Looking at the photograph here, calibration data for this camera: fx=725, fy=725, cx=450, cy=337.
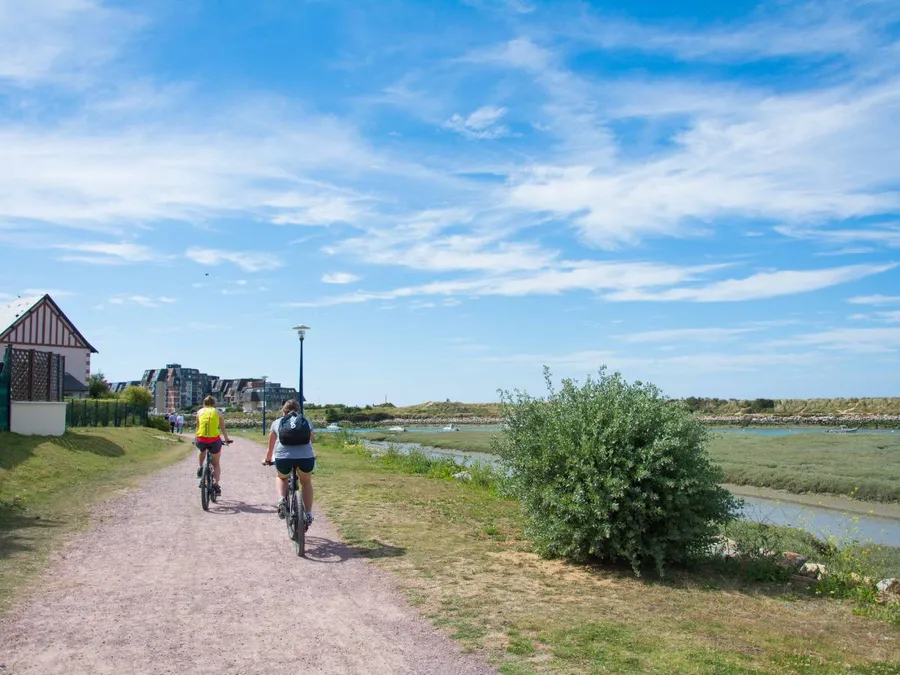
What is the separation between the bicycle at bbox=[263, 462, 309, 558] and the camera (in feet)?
28.9

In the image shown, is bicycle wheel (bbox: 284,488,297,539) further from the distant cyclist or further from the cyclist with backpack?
the distant cyclist

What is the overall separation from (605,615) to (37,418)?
66.8 ft

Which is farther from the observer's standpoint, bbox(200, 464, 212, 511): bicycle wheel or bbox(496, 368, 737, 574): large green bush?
bbox(200, 464, 212, 511): bicycle wheel

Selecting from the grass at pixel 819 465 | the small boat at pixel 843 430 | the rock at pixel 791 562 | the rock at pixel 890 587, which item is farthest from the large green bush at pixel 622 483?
the small boat at pixel 843 430

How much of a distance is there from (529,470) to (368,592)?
287 cm

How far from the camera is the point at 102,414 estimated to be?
36.4 metres

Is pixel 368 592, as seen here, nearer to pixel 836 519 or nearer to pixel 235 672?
pixel 235 672

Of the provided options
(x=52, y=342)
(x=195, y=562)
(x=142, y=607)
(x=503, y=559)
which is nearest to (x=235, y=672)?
(x=142, y=607)

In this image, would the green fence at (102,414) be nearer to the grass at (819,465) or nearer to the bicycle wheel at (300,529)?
the bicycle wheel at (300,529)

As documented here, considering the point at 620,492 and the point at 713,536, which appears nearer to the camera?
the point at 620,492

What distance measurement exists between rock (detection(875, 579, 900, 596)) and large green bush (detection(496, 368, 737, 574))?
171cm

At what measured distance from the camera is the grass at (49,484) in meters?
8.41

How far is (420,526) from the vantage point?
10898 millimetres

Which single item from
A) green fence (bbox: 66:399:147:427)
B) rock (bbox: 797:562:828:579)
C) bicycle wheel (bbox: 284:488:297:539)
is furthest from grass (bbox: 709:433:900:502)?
green fence (bbox: 66:399:147:427)
